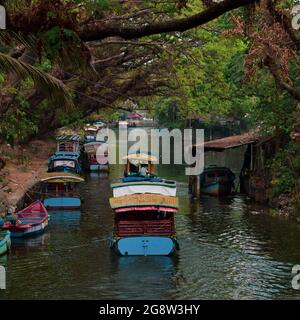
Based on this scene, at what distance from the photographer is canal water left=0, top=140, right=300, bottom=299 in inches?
743

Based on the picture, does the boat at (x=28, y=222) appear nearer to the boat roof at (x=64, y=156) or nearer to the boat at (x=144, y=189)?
the boat at (x=144, y=189)

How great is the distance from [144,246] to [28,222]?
6607 mm

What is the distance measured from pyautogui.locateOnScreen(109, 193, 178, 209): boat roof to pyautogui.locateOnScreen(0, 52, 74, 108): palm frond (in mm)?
12311

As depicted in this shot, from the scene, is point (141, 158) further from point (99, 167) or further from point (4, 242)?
point (4, 242)

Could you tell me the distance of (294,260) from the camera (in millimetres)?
22922

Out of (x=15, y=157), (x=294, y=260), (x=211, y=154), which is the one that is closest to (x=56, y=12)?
(x=294, y=260)

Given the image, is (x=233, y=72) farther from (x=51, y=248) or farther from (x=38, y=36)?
(x=38, y=36)

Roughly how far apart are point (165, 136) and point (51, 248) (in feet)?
232

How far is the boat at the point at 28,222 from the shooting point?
84.2 feet

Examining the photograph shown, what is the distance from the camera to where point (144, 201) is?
23.5 metres

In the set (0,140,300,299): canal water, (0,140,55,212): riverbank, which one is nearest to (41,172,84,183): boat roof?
(0,140,55,212): riverbank

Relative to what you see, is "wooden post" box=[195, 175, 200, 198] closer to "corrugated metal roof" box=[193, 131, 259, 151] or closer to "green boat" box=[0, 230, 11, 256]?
"corrugated metal roof" box=[193, 131, 259, 151]

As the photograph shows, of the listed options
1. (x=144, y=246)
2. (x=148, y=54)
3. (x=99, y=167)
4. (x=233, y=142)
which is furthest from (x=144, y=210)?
(x=99, y=167)
